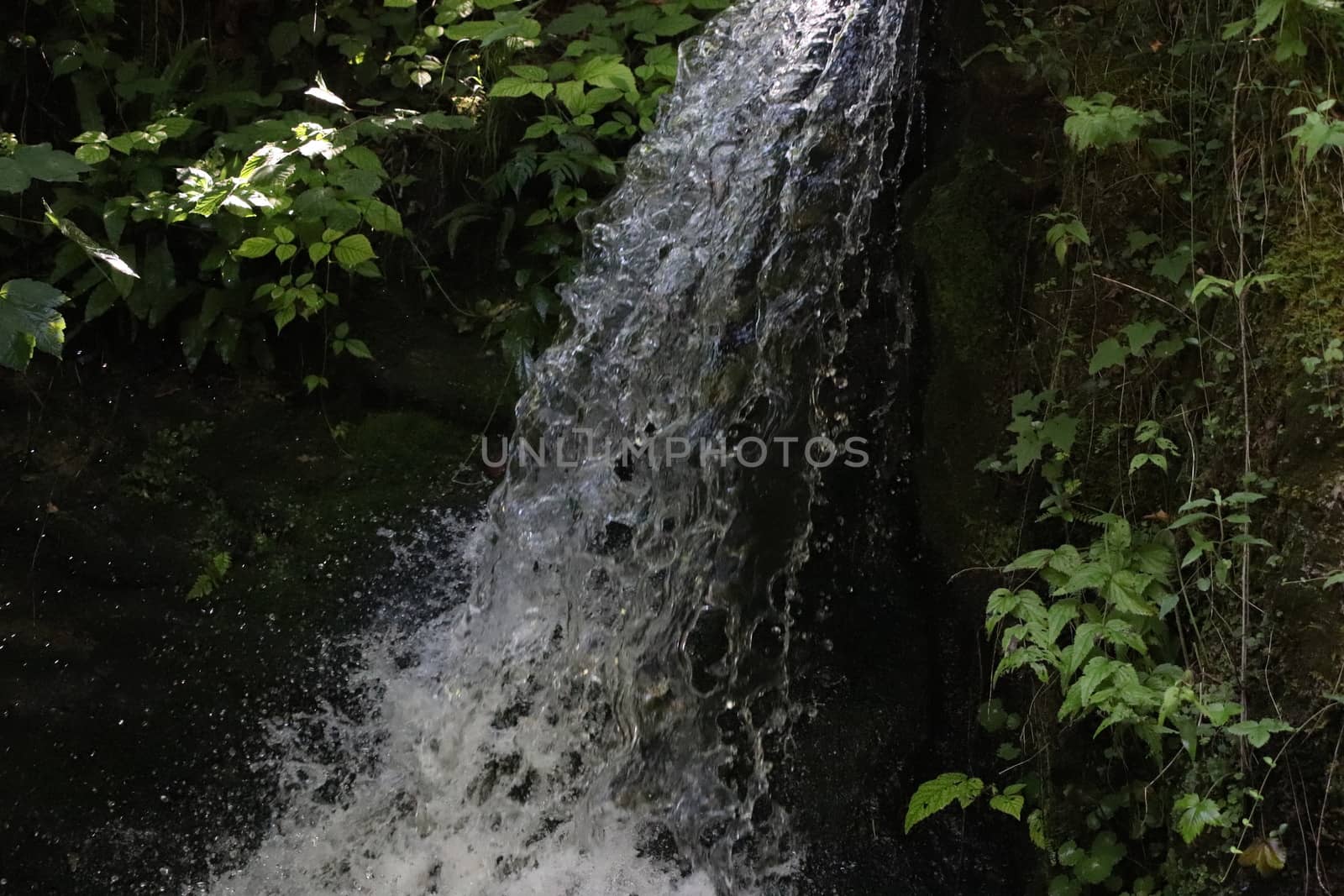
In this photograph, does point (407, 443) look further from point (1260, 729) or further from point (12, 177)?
point (1260, 729)

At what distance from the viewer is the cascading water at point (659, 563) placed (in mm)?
2814

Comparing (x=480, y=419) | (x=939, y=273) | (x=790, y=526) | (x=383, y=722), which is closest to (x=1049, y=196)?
(x=939, y=273)

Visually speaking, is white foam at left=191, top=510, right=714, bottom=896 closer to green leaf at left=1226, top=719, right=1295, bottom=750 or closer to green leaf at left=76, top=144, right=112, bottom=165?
green leaf at left=1226, top=719, right=1295, bottom=750

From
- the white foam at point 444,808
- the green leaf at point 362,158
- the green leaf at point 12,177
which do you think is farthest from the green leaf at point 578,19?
the white foam at point 444,808

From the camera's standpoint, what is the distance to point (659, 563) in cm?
318

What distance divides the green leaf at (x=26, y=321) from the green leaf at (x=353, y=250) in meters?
1.28

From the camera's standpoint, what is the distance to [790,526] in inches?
121

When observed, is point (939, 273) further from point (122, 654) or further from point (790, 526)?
point (122, 654)

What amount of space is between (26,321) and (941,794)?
2435mm

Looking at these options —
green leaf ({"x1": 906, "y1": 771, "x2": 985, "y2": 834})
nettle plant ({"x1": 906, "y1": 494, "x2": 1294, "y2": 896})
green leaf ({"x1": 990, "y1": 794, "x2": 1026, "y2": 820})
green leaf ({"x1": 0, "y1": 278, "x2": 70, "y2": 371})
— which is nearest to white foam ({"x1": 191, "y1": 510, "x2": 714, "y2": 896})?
green leaf ({"x1": 906, "y1": 771, "x2": 985, "y2": 834})

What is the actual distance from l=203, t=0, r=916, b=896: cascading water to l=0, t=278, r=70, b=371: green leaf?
4.64 feet

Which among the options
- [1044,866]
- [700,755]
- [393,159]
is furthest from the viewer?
[393,159]

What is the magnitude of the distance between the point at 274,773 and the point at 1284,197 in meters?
3.05

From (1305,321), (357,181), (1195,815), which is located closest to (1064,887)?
(1195,815)
